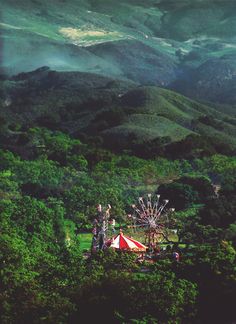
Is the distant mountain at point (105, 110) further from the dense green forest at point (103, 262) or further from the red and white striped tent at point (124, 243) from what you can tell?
the red and white striped tent at point (124, 243)

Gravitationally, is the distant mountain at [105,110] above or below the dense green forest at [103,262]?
above

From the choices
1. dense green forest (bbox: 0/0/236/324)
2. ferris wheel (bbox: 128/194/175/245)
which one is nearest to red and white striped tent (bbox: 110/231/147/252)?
ferris wheel (bbox: 128/194/175/245)

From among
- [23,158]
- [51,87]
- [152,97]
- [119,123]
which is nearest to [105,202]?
[23,158]

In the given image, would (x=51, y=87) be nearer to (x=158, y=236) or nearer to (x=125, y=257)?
(x=158, y=236)

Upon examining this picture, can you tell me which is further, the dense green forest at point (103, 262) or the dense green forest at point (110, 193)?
the dense green forest at point (110, 193)

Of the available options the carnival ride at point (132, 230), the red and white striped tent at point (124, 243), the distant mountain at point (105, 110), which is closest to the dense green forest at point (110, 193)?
the distant mountain at point (105, 110)

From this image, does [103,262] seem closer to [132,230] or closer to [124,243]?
[124,243]

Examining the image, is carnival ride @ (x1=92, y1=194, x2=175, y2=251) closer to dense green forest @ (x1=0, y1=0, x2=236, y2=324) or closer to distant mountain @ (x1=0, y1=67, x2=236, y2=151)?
dense green forest @ (x1=0, y1=0, x2=236, y2=324)
